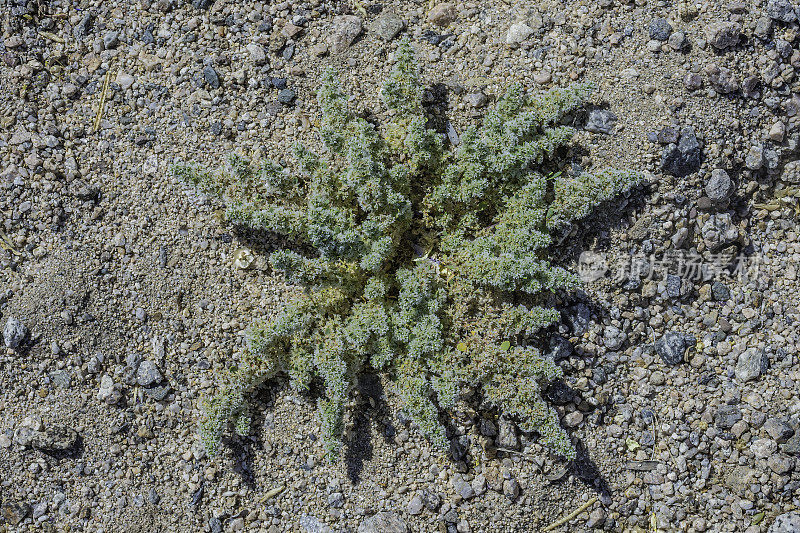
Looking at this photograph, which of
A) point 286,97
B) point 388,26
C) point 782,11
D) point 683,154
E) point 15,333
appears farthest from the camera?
point 388,26

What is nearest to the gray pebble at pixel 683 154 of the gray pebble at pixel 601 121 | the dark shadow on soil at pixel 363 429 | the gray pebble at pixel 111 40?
the gray pebble at pixel 601 121

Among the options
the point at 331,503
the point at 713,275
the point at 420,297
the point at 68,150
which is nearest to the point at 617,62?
the point at 713,275

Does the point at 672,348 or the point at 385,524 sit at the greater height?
the point at 672,348

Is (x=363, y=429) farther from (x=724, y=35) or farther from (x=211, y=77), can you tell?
(x=724, y=35)

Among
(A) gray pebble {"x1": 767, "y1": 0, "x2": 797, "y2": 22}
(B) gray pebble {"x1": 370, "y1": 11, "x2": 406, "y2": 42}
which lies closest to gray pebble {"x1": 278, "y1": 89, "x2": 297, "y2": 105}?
(B) gray pebble {"x1": 370, "y1": 11, "x2": 406, "y2": 42}

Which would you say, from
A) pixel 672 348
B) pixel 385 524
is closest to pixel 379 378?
pixel 385 524

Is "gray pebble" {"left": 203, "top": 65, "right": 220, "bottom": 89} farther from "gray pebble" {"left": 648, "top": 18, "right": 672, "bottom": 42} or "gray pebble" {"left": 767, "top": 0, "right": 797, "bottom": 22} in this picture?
"gray pebble" {"left": 767, "top": 0, "right": 797, "bottom": 22}
